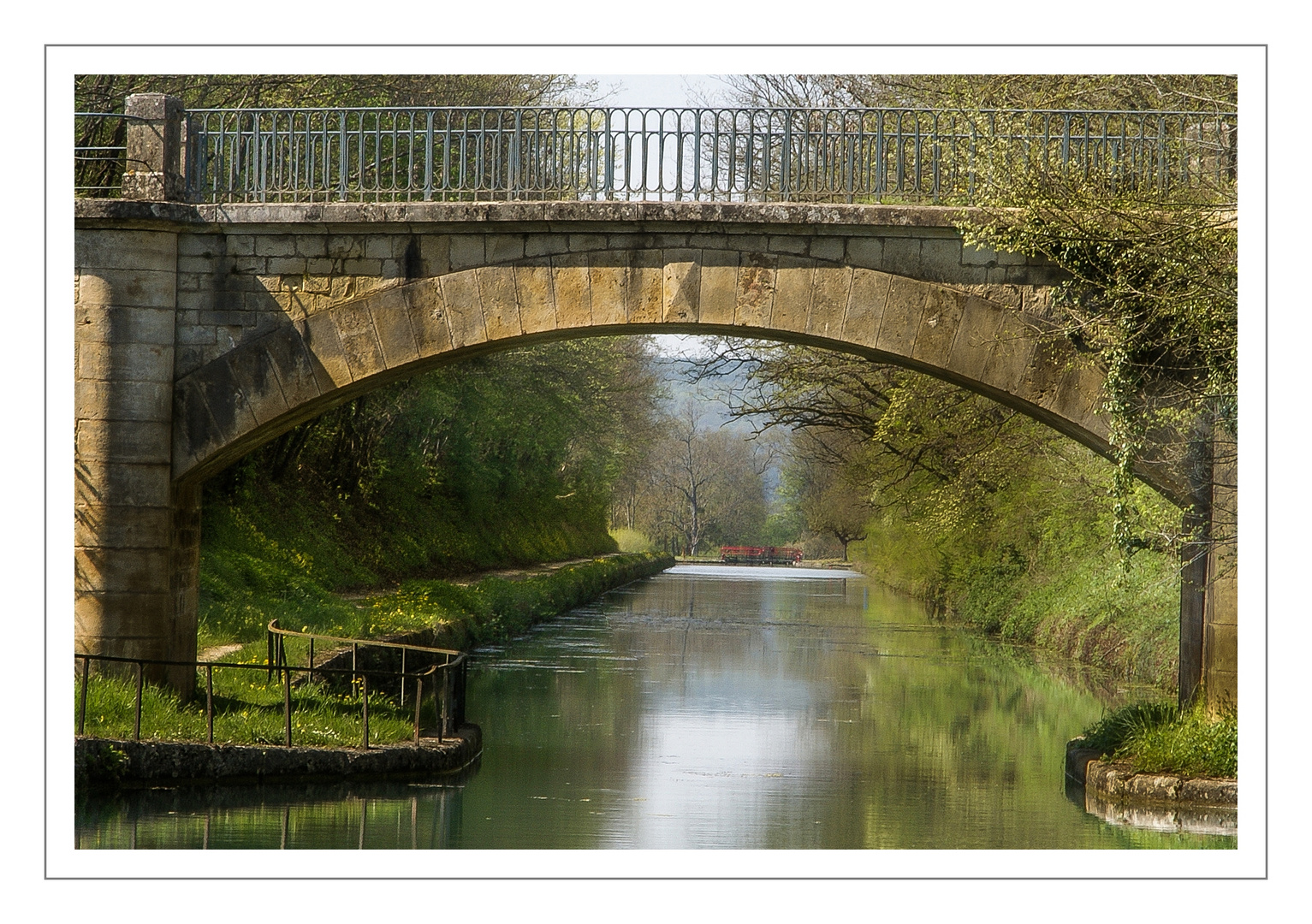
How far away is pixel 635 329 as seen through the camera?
9438 millimetres

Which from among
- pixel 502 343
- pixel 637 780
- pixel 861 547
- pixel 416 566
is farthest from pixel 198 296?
pixel 861 547

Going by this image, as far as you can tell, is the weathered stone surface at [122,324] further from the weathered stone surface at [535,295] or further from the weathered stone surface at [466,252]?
the weathered stone surface at [535,295]

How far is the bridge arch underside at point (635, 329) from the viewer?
29.4ft

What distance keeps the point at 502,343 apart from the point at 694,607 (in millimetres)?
18769

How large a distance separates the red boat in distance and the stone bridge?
5617 cm

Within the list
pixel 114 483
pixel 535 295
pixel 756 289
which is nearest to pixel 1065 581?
pixel 756 289

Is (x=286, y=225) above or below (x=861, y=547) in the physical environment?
above

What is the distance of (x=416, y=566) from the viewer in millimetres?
24641

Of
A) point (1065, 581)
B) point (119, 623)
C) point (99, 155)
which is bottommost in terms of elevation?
point (1065, 581)

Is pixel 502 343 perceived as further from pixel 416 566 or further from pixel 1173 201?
pixel 416 566

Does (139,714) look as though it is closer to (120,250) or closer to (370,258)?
(120,250)

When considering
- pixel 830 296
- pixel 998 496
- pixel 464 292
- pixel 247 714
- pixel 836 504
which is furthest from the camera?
pixel 836 504

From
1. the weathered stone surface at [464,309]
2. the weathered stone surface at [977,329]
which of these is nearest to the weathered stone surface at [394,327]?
the weathered stone surface at [464,309]

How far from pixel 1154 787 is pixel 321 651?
7720 mm
